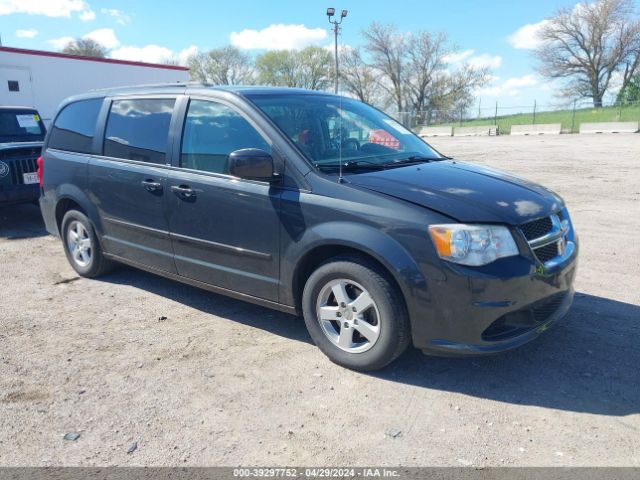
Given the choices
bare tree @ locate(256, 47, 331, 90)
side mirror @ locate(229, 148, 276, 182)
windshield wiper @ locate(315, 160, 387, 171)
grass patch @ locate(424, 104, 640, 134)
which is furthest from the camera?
bare tree @ locate(256, 47, 331, 90)

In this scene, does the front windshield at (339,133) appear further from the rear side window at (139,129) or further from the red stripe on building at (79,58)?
the red stripe on building at (79,58)

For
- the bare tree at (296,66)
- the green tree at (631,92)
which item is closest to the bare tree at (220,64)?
the bare tree at (296,66)

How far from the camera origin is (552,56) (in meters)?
58.2

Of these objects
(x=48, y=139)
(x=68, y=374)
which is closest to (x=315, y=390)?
(x=68, y=374)

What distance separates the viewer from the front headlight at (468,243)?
10.3 ft

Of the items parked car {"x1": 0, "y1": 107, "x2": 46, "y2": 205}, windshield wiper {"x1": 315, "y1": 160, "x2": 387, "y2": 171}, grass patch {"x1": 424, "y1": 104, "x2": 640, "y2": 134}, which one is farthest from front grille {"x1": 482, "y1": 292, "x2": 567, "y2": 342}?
grass patch {"x1": 424, "y1": 104, "x2": 640, "y2": 134}

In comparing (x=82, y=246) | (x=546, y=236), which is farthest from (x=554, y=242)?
(x=82, y=246)

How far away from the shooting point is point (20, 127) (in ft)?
30.7

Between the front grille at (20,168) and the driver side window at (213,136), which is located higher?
the driver side window at (213,136)

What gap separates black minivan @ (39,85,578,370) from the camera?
10.5ft

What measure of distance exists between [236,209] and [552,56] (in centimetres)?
6290

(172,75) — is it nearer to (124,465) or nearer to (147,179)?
(147,179)

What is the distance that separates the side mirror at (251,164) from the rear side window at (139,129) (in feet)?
3.61

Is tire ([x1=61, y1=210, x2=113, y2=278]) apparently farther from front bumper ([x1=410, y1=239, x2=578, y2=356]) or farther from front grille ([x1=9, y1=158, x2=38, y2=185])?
front bumper ([x1=410, y1=239, x2=578, y2=356])
